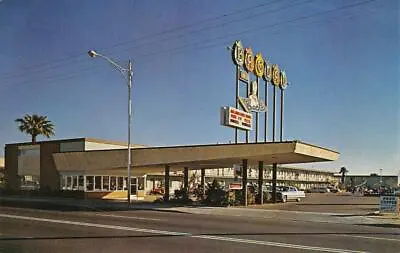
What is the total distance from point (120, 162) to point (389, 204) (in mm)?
17204

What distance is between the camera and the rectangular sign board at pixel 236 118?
28.8 meters

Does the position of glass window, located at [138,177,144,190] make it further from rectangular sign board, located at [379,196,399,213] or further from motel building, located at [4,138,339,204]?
rectangular sign board, located at [379,196,399,213]

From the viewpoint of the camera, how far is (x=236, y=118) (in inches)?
1169

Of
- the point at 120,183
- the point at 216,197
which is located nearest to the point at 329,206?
the point at 216,197

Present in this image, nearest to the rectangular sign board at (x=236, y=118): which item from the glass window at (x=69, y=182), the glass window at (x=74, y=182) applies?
the glass window at (x=74, y=182)

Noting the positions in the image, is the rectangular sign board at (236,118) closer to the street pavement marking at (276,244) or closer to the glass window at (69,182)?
the glass window at (69,182)

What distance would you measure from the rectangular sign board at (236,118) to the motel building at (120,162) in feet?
6.03

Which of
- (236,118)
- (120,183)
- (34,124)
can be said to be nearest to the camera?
(34,124)

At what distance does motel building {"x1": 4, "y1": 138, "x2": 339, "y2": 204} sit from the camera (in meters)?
27.7

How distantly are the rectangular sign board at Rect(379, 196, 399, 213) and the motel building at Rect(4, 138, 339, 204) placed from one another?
4.67 m

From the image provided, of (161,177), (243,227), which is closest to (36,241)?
(243,227)

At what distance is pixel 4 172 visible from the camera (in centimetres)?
4625

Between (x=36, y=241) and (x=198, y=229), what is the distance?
5.03 metres

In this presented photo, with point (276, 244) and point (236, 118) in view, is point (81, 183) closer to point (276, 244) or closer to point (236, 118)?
point (236, 118)
